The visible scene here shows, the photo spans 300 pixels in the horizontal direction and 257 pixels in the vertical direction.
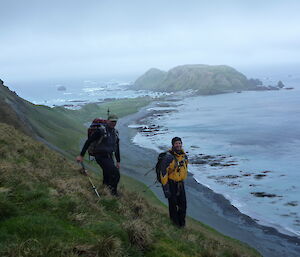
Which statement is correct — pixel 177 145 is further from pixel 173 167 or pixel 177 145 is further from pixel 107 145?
pixel 107 145

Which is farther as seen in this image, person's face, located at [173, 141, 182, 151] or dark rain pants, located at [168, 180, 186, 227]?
dark rain pants, located at [168, 180, 186, 227]

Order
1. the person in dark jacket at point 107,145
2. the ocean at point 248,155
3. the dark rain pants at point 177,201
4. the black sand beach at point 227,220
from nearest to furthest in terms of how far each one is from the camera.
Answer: the person in dark jacket at point 107,145 → the dark rain pants at point 177,201 → the black sand beach at point 227,220 → the ocean at point 248,155

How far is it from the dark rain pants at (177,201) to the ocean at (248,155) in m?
18.2

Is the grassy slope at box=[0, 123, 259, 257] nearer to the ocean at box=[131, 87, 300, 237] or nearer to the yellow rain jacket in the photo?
Answer: the yellow rain jacket

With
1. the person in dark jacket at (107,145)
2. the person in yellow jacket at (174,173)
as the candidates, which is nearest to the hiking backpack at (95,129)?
the person in dark jacket at (107,145)

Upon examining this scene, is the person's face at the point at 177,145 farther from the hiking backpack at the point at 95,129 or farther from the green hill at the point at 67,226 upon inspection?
the green hill at the point at 67,226

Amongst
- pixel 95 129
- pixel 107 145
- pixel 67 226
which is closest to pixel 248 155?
pixel 107 145

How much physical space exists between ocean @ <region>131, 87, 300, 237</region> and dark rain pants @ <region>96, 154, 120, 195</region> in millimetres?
19989

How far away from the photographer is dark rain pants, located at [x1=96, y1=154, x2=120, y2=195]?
37.0 ft

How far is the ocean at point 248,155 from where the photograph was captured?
3318cm

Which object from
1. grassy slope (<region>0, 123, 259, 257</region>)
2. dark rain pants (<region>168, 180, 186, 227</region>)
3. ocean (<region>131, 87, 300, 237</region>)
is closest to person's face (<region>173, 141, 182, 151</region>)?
dark rain pants (<region>168, 180, 186, 227</region>)

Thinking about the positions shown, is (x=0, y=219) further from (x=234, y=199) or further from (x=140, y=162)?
(x=140, y=162)

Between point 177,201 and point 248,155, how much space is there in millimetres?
46373

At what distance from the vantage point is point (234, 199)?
3509 cm
